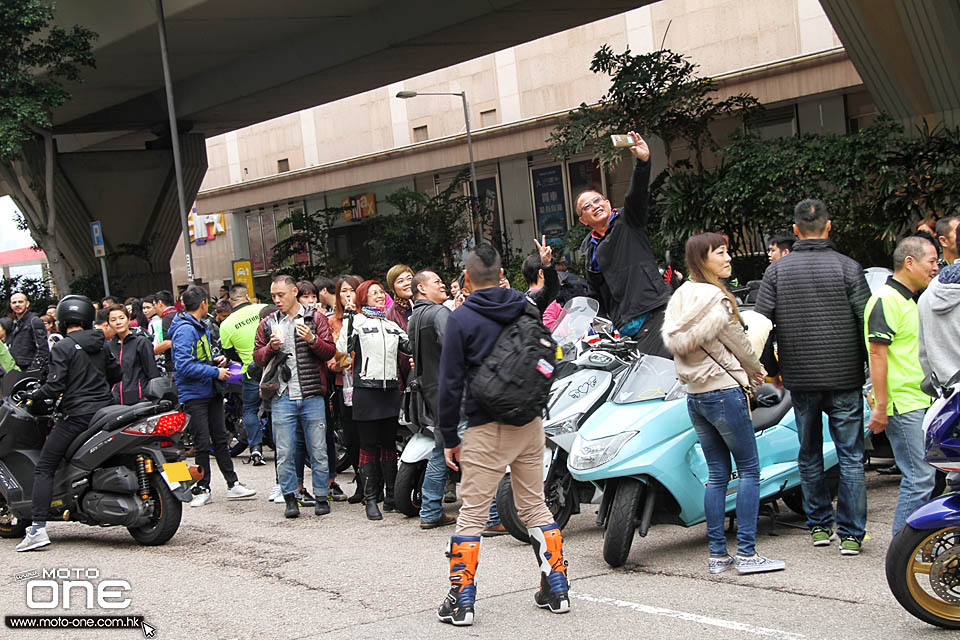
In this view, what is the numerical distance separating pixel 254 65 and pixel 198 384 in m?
18.1

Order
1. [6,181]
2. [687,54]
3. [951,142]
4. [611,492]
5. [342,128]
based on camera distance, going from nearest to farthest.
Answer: [611,492] → [951,142] → [6,181] → [687,54] → [342,128]

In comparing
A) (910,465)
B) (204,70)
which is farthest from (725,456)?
(204,70)

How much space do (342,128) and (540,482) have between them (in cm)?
3901

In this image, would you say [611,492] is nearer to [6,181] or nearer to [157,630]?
[157,630]

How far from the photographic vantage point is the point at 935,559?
483cm

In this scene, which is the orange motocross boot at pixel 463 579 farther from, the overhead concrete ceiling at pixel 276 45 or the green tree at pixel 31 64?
the green tree at pixel 31 64

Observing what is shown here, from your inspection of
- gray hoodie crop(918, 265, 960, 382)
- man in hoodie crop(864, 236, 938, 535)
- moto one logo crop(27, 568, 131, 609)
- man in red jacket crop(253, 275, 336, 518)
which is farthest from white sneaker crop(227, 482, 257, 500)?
gray hoodie crop(918, 265, 960, 382)

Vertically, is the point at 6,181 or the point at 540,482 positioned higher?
the point at 6,181

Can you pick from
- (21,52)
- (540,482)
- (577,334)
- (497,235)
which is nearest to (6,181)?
(21,52)

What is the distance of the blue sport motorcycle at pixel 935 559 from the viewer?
189 inches

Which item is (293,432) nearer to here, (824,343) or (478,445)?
(478,445)

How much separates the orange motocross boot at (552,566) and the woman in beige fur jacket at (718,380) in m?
1.04

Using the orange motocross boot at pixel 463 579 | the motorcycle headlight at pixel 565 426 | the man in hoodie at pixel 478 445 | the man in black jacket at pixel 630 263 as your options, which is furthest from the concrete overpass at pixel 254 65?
the orange motocross boot at pixel 463 579

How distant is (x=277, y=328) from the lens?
9.26 metres
